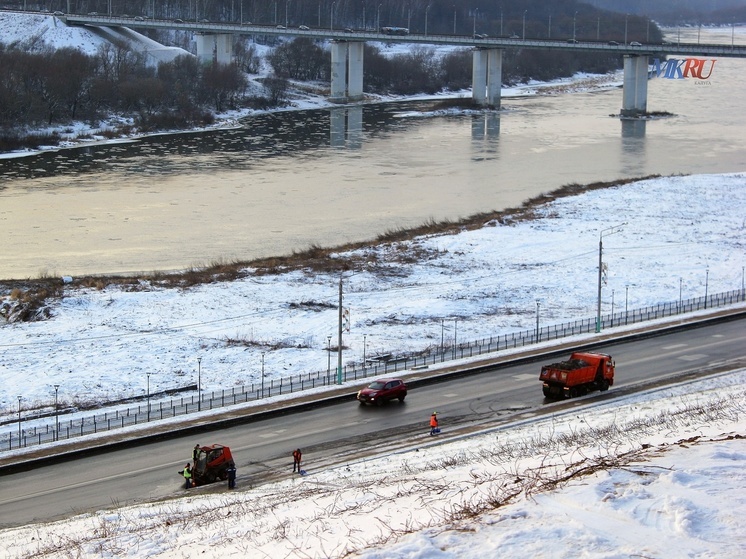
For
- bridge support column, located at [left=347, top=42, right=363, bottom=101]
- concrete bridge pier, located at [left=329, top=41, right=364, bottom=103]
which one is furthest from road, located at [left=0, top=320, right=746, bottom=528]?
bridge support column, located at [left=347, top=42, right=363, bottom=101]

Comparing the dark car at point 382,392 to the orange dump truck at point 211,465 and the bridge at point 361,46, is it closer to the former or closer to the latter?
the orange dump truck at point 211,465

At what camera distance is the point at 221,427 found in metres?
25.8

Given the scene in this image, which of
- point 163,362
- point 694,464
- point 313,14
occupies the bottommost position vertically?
point 163,362

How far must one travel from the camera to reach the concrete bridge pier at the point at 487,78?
400 ft

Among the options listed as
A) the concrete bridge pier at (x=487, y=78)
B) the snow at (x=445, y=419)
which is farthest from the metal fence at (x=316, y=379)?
the concrete bridge pier at (x=487, y=78)

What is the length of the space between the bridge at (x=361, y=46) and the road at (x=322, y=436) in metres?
89.2

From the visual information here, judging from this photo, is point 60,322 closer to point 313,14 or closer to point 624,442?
point 624,442

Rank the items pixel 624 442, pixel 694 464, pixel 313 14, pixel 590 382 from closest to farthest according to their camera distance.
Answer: pixel 694 464 → pixel 624 442 → pixel 590 382 → pixel 313 14

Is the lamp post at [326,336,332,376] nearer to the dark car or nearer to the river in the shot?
the dark car

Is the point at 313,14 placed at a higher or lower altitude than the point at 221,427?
higher

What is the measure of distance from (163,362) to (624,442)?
17063 millimetres

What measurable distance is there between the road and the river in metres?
20.7

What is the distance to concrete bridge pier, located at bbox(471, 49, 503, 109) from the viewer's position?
400 ft

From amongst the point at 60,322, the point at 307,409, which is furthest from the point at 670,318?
the point at 60,322
